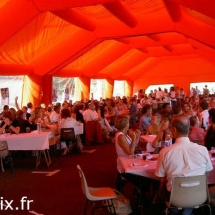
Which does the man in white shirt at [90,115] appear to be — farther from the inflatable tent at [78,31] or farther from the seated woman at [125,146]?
the seated woman at [125,146]

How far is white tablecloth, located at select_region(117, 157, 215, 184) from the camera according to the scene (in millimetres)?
3621

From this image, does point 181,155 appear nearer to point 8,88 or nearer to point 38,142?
point 38,142

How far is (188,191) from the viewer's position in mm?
3061

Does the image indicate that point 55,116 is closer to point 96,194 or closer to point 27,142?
point 27,142

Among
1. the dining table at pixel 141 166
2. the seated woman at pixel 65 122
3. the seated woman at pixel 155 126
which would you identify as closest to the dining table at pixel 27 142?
the seated woman at pixel 65 122

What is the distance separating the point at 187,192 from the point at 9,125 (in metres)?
5.06

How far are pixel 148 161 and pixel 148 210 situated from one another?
29.9 inches

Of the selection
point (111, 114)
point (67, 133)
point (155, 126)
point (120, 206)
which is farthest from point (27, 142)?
point (111, 114)

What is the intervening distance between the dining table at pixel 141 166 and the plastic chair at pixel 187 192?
1.81 feet

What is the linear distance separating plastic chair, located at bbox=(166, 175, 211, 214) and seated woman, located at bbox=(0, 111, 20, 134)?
4.67 meters

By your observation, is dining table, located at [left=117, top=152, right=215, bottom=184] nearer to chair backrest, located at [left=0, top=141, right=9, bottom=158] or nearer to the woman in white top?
the woman in white top

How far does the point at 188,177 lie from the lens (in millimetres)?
3020

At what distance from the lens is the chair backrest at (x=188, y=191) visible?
3031 mm

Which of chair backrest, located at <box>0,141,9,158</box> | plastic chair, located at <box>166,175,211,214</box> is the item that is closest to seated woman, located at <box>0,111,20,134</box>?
chair backrest, located at <box>0,141,9,158</box>
